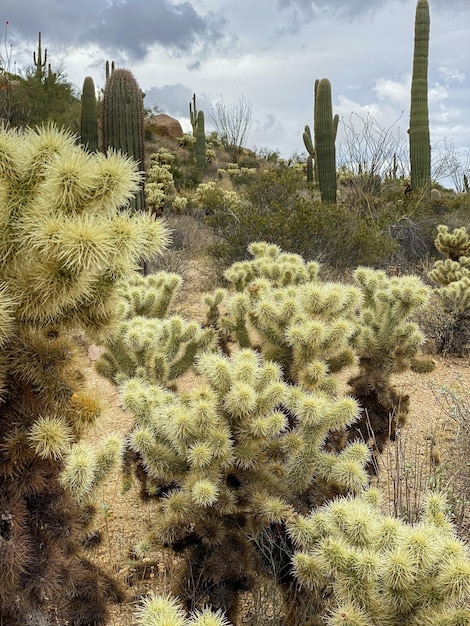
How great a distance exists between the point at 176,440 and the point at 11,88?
18615mm

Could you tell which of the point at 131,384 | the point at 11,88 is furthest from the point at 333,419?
the point at 11,88

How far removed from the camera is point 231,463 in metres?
2.70

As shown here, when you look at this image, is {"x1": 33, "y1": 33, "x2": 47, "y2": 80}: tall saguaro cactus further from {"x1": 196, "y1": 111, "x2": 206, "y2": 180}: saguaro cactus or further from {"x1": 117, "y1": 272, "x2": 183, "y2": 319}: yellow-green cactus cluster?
{"x1": 117, "y1": 272, "x2": 183, "y2": 319}: yellow-green cactus cluster

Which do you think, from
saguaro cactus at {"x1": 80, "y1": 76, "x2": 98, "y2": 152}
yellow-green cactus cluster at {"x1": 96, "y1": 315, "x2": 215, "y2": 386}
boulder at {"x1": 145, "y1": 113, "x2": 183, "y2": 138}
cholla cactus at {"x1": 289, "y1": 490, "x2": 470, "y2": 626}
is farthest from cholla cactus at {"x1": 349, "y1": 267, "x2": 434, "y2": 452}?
boulder at {"x1": 145, "y1": 113, "x2": 183, "y2": 138}

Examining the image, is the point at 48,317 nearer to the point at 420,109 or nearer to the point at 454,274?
the point at 454,274

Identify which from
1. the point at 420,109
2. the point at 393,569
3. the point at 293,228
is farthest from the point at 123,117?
the point at 420,109

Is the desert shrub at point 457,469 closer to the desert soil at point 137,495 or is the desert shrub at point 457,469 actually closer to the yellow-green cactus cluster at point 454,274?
the desert soil at point 137,495

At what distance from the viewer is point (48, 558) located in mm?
2033

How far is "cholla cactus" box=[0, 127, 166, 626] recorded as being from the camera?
1.78m

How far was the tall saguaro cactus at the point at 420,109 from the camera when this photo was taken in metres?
14.3

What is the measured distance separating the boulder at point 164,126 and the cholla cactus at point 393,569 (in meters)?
28.4

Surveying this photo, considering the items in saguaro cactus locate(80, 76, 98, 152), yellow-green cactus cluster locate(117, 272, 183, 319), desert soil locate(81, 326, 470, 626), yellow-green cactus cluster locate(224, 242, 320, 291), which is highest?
saguaro cactus locate(80, 76, 98, 152)

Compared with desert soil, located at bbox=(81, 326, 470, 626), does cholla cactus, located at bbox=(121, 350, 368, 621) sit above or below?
above

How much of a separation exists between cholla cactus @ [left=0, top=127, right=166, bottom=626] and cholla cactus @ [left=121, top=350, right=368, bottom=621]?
572mm
